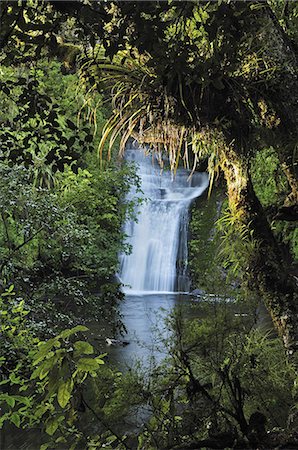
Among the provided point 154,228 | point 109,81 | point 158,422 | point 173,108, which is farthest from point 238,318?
point 154,228

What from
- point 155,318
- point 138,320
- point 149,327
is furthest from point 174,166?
point 138,320

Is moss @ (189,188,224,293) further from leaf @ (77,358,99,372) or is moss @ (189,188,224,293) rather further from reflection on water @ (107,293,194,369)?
leaf @ (77,358,99,372)

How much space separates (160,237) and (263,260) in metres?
7.76

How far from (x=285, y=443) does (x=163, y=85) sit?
131cm

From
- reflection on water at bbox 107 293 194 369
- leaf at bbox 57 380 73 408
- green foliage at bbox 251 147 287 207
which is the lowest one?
reflection on water at bbox 107 293 194 369

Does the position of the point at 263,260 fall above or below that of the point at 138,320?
above

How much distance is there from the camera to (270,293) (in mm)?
1768

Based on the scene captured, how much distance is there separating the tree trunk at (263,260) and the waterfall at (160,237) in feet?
21.8

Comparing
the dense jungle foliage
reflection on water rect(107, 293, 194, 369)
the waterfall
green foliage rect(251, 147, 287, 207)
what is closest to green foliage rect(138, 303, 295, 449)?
the dense jungle foliage

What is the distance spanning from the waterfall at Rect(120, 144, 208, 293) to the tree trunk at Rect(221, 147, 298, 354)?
21.8ft

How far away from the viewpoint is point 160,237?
959 centimetres

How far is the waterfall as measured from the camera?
29.1ft

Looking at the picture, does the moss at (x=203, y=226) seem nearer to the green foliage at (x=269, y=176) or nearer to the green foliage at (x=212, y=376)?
the green foliage at (x=269, y=176)

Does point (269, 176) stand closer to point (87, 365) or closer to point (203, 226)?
point (87, 365)
